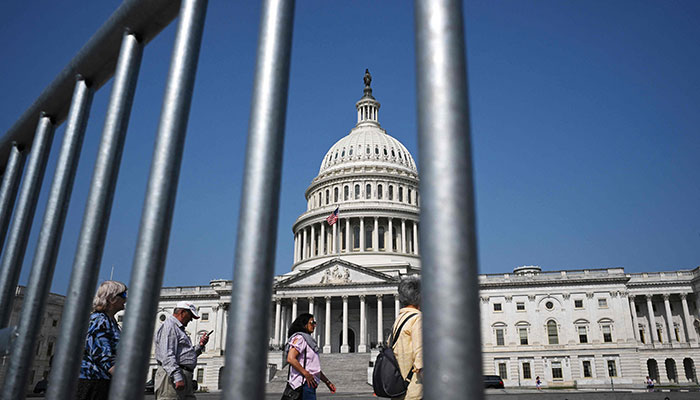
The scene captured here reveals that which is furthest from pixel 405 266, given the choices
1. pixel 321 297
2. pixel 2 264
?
pixel 2 264

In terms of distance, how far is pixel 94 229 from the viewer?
207 cm

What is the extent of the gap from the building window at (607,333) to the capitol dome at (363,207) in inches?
915

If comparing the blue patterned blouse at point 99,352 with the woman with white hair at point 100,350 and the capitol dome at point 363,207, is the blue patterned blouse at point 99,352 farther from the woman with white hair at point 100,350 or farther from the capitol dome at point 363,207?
the capitol dome at point 363,207

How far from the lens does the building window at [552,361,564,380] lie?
5756cm

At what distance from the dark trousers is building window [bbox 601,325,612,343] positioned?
62.4 meters

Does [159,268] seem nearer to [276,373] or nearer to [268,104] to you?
[268,104]

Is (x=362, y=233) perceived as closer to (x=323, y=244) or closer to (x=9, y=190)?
(x=323, y=244)

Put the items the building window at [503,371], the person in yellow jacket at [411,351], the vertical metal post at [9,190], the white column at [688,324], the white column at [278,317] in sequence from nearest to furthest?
the vertical metal post at [9,190] → the person in yellow jacket at [411,351] → the building window at [503,371] → the white column at [278,317] → the white column at [688,324]

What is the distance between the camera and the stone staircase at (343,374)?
43.6 m

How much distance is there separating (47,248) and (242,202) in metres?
1.52

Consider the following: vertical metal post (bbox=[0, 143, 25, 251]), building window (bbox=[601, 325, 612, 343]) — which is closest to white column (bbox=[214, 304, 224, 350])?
building window (bbox=[601, 325, 612, 343])

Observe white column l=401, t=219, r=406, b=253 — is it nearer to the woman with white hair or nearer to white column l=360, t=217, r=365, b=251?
white column l=360, t=217, r=365, b=251

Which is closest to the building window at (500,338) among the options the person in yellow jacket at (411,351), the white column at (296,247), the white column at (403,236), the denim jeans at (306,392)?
the white column at (403,236)

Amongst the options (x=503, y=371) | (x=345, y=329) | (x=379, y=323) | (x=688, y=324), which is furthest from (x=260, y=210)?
(x=688, y=324)
